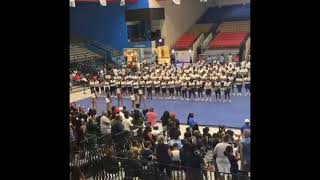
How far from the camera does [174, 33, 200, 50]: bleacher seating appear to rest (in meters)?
28.3

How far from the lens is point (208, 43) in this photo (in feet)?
96.2

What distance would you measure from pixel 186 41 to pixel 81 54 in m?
7.51

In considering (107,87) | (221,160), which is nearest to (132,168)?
(221,160)

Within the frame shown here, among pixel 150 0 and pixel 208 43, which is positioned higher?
pixel 150 0

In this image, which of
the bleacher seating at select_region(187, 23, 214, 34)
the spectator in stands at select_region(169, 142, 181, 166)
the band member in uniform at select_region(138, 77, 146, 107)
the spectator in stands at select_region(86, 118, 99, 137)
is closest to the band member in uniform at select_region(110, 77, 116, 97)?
the band member in uniform at select_region(138, 77, 146, 107)

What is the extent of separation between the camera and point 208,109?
1530cm

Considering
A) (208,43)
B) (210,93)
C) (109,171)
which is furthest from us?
(208,43)

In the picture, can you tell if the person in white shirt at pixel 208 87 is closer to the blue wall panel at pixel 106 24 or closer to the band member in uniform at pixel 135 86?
the band member in uniform at pixel 135 86

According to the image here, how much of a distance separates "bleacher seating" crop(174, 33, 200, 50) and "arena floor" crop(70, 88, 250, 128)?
1099 centimetres

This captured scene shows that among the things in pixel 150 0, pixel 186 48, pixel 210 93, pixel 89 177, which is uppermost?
pixel 150 0

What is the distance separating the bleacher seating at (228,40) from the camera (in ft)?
89.7
